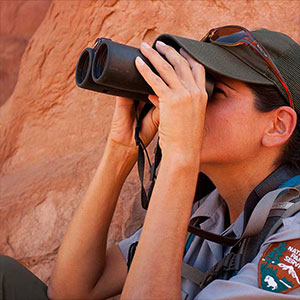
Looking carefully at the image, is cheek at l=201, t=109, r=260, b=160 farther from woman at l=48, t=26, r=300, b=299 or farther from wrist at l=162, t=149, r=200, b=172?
wrist at l=162, t=149, r=200, b=172

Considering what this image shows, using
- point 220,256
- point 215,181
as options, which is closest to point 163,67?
point 215,181

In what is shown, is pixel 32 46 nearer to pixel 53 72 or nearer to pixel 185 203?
pixel 53 72

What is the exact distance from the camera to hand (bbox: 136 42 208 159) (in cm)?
117

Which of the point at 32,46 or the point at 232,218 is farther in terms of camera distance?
the point at 32,46

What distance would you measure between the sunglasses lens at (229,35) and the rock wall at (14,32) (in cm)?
129

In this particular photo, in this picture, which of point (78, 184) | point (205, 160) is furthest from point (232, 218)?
point (78, 184)

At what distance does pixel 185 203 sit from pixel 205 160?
201 millimetres

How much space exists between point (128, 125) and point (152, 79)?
1.32ft

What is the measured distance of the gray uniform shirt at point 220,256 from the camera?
107 cm

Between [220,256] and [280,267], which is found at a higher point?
[280,267]

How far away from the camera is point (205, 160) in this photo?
4.39 ft

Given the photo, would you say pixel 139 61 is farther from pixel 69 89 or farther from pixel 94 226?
pixel 69 89

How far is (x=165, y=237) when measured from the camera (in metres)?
1.15

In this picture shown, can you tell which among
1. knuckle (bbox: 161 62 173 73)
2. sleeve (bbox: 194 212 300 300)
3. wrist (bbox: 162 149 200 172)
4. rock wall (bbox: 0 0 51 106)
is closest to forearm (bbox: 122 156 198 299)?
wrist (bbox: 162 149 200 172)
